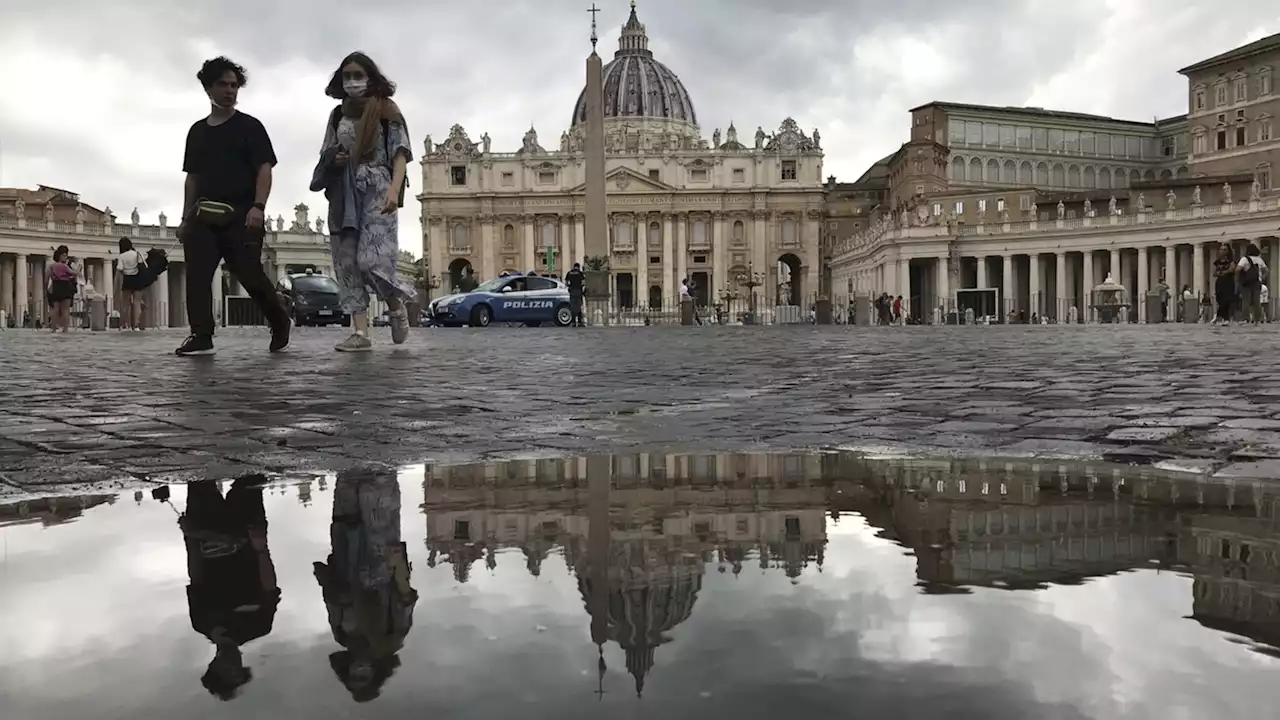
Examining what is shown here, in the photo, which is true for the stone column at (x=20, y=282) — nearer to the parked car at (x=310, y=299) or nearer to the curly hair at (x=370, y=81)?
the parked car at (x=310, y=299)

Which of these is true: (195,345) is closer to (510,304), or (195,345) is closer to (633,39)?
(510,304)

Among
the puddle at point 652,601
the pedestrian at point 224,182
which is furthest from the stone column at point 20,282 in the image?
the puddle at point 652,601

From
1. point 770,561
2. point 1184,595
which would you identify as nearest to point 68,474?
point 770,561

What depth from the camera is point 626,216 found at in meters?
89.4

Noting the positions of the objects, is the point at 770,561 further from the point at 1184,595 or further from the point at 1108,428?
the point at 1108,428

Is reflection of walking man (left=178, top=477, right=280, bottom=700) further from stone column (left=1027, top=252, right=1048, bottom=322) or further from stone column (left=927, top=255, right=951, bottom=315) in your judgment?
stone column (left=927, top=255, right=951, bottom=315)

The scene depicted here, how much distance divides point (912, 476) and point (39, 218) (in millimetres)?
67657

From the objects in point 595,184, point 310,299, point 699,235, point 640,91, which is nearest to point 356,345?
point 595,184

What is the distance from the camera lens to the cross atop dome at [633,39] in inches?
4375

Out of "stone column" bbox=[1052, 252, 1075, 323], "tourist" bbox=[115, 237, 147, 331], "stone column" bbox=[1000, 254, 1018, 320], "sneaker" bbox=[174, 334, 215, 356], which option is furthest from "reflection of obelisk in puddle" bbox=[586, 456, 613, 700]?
"stone column" bbox=[1000, 254, 1018, 320]

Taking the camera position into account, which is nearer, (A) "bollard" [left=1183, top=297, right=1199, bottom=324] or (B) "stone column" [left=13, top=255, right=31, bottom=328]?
(A) "bollard" [left=1183, top=297, right=1199, bottom=324]

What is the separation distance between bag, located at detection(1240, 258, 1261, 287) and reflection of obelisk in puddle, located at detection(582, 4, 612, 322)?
50.4 feet

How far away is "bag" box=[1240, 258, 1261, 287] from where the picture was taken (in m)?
27.3

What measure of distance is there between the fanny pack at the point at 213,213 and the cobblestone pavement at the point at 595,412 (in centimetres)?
114
